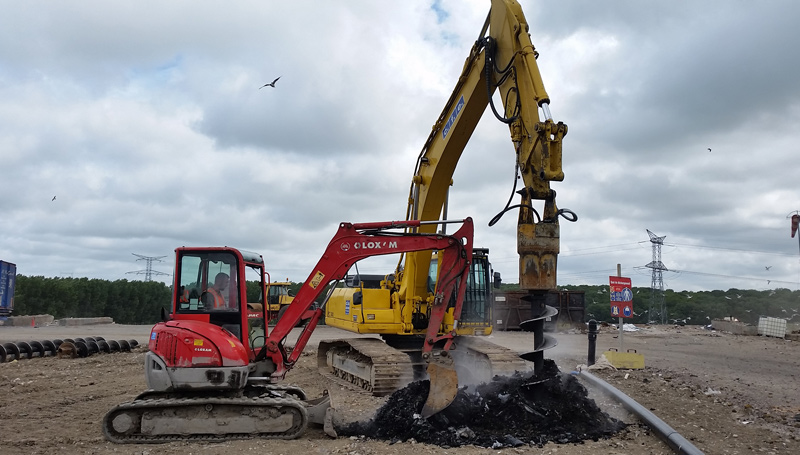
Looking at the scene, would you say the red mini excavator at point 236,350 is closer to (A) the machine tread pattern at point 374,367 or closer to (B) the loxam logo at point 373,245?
(B) the loxam logo at point 373,245

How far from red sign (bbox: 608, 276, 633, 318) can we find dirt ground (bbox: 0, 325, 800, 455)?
1521mm

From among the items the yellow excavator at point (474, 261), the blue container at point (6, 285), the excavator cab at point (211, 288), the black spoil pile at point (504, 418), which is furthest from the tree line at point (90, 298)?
the black spoil pile at point (504, 418)

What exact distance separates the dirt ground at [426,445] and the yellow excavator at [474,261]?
901 millimetres

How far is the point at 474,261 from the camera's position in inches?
503

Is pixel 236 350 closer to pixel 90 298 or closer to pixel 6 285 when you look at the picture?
pixel 6 285

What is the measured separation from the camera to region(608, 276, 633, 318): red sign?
49.9ft

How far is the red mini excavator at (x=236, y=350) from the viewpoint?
7.66 metres

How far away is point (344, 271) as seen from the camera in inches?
344

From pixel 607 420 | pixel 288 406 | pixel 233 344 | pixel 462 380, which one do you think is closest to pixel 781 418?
pixel 607 420

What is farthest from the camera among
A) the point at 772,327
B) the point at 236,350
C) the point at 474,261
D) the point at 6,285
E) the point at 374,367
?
the point at 772,327

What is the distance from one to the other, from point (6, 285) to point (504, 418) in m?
25.6

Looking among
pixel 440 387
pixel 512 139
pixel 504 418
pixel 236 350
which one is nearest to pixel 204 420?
pixel 236 350

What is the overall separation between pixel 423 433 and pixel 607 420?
2374 millimetres

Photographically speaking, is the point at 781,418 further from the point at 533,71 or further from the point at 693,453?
the point at 533,71
